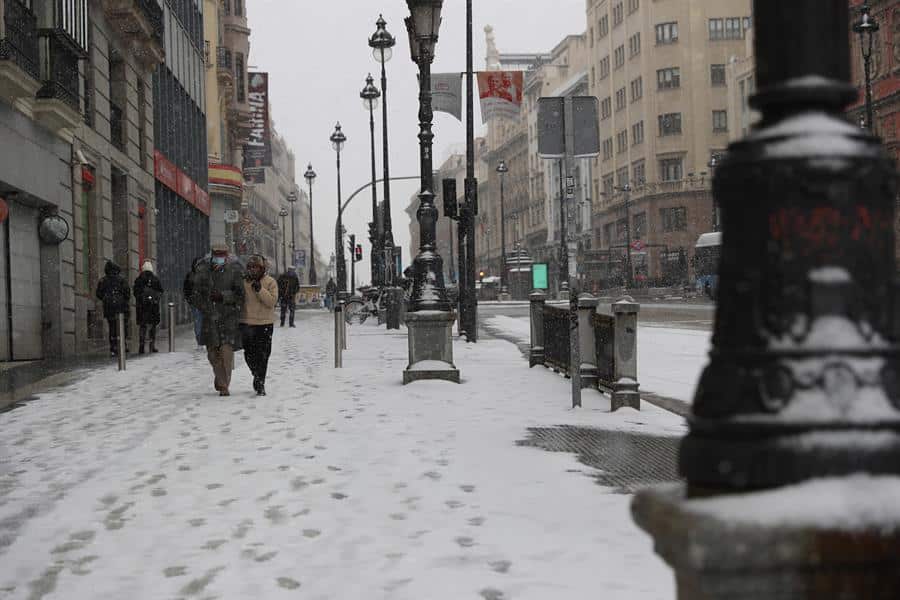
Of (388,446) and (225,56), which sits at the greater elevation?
(225,56)

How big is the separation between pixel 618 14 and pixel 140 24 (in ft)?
230

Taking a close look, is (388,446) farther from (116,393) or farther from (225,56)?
(225,56)

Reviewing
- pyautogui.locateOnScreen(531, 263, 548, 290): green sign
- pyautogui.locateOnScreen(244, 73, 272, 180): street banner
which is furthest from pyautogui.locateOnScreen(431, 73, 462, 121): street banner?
pyautogui.locateOnScreen(244, 73, 272, 180): street banner

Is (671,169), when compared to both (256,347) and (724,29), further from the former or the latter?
(256,347)

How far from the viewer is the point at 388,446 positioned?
7.98m

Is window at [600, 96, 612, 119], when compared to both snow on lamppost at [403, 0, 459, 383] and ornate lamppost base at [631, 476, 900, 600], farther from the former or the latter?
ornate lamppost base at [631, 476, 900, 600]

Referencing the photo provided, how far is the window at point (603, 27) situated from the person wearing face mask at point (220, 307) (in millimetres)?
85158

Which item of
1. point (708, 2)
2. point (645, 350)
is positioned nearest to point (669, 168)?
point (708, 2)

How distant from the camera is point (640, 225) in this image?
8381cm

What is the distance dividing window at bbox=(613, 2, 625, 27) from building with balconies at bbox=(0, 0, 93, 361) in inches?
2877

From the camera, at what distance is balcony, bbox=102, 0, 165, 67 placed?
24250 millimetres

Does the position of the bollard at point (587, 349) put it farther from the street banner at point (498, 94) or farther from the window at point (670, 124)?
the window at point (670, 124)

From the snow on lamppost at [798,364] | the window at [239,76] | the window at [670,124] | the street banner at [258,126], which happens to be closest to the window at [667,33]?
the window at [670,124]

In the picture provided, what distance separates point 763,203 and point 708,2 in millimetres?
85629
